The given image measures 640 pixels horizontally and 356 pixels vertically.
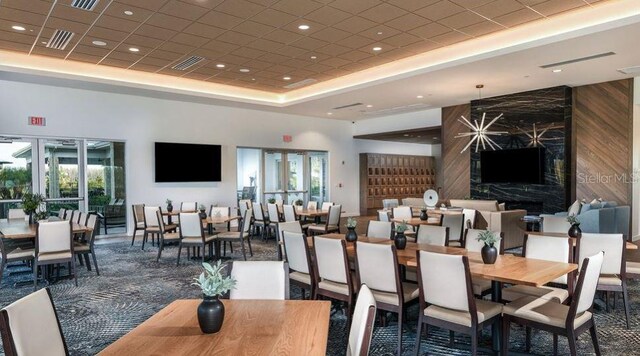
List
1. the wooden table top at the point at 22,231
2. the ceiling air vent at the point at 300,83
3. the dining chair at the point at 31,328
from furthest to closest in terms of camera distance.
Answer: the ceiling air vent at the point at 300,83 < the wooden table top at the point at 22,231 < the dining chair at the point at 31,328

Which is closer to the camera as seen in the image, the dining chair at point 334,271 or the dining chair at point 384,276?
the dining chair at point 384,276

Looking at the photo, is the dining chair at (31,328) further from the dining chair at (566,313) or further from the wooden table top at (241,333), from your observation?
the dining chair at (566,313)

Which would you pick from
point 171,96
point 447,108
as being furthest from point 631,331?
point 171,96

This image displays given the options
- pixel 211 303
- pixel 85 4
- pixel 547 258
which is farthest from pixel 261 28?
pixel 211 303

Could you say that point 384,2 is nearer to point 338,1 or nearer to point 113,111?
point 338,1

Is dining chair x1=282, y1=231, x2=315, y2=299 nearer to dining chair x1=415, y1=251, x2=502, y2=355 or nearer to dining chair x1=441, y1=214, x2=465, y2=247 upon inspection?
dining chair x1=415, y1=251, x2=502, y2=355

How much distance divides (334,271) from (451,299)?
1120 millimetres

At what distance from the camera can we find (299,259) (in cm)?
411

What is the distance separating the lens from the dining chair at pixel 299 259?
3965mm

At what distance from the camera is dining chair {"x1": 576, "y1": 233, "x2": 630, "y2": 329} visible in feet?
12.8

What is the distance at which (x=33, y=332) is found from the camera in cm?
181

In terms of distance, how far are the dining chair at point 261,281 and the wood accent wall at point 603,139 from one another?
9.29m

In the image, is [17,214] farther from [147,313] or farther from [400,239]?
[400,239]

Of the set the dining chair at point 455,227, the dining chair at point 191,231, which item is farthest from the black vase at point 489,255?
the dining chair at point 191,231
